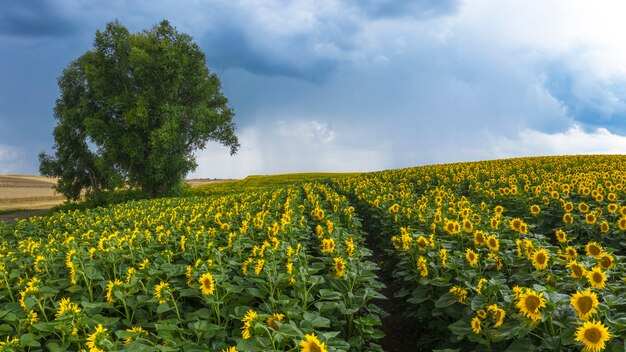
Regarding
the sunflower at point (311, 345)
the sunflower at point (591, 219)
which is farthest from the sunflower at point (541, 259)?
the sunflower at point (591, 219)

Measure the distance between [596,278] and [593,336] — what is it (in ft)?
4.89

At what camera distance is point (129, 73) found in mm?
38812

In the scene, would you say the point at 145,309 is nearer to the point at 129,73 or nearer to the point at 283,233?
the point at 283,233

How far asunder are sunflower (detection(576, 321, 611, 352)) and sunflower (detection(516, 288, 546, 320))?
377 mm

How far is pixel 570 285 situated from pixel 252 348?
3543mm

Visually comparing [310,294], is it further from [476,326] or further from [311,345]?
[311,345]

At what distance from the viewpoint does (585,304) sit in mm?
3689

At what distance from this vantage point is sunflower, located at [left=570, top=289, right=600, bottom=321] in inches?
143

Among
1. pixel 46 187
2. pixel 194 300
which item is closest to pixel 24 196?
pixel 46 187

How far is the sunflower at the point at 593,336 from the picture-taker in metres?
3.33

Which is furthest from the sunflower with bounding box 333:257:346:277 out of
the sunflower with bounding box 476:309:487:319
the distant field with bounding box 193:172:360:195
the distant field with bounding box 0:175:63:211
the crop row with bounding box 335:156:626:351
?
the distant field with bounding box 0:175:63:211

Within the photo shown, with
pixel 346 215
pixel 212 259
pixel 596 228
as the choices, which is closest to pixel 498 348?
pixel 212 259

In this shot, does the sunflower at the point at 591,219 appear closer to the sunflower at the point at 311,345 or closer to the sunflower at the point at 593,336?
the sunflower at the point at 593,336

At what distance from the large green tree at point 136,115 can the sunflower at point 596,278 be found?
108 ft
